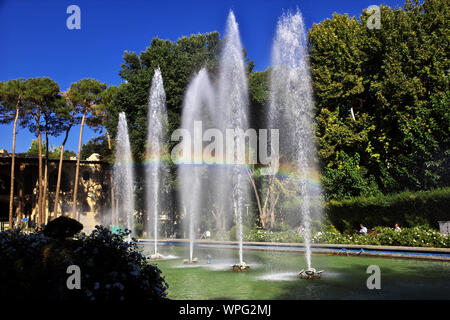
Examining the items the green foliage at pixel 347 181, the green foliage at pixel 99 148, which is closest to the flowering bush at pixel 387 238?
the green foliage at pixel 347 181

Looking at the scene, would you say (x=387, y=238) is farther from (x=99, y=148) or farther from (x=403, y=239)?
(x=99, y=148)

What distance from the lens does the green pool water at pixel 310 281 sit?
8023 millimetres

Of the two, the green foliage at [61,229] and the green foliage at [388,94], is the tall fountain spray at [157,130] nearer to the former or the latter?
the green foliage at [388,94]

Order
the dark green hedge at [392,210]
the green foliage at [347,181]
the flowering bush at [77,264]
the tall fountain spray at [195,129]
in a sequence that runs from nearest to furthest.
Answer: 1. the flowering bush at [77,264]
2. the dark green hedge at [392,210]
3. the green foliage at [347,181]
4. the tall fountain spray at [195,129]

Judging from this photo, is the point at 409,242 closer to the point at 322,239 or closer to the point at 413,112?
the point at 322,239

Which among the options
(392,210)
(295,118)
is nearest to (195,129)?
(295,118)

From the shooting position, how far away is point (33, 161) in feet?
125

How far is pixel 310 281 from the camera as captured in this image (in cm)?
958

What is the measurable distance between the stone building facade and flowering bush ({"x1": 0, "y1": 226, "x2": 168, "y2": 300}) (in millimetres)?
35364

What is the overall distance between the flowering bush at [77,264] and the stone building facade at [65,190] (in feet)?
116

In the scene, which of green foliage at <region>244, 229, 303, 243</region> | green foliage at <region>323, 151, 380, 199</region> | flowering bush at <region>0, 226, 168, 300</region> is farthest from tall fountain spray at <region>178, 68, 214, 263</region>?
flowering bush at <region>0, 226, 168, 300</region>

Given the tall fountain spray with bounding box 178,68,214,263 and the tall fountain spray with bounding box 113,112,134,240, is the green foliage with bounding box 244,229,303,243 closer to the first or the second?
the tall fountain spray with bounding box 178,68,214,263

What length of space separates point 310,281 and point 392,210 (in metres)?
12.5

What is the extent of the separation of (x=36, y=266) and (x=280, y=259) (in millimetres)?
10857
